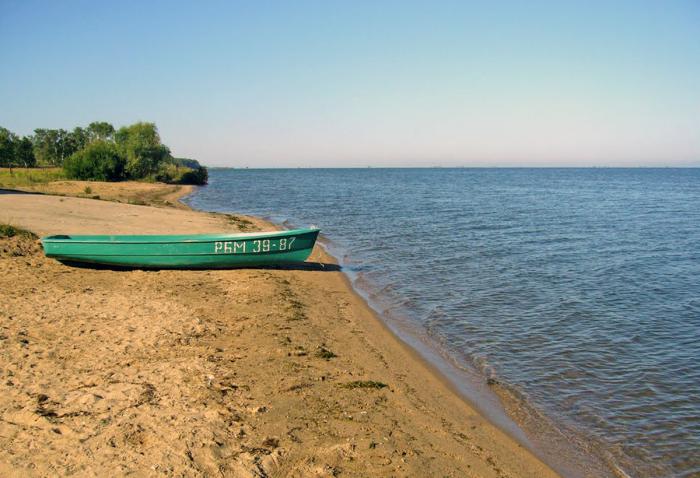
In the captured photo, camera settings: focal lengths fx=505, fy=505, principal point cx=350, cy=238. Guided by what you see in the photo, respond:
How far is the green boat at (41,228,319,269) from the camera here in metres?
13.9

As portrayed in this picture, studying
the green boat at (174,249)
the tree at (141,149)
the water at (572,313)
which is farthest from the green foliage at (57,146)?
the green boat at (174,249)

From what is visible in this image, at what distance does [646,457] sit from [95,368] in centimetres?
796

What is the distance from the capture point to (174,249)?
14391 mm

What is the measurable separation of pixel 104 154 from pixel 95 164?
5.34 feet

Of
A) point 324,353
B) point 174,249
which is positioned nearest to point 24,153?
point 174,249

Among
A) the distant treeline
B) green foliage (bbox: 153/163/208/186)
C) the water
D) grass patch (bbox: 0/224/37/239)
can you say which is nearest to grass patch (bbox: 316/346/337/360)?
the water

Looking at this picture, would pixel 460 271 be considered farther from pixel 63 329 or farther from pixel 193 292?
pixel 63 329

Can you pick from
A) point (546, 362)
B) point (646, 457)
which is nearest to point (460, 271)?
point (546, 362)

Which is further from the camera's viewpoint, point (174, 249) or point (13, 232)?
point (13, 232)

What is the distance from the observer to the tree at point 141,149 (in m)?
54.8

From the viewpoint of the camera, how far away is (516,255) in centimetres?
2062

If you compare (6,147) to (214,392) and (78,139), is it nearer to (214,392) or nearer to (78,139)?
(78,139)

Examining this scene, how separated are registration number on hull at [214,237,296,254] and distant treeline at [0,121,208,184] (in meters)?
41.7

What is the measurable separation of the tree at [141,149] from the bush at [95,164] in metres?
1.80
